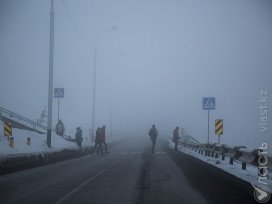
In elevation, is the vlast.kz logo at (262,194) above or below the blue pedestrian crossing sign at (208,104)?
below

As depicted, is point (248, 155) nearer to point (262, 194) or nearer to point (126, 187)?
point (126, 187)

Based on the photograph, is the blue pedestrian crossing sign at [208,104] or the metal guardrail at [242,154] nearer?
the metal guardrail at [242,154]

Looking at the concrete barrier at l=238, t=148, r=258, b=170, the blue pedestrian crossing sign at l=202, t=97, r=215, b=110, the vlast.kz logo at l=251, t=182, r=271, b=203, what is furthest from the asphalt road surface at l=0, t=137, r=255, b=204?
the blue pedestrian crossing sign at l=202, t=97, r=215, b=110

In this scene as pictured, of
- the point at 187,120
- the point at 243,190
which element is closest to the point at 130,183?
the point at 243,190

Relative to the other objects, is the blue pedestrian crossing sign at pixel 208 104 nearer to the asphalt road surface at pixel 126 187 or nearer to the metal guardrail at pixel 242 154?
the metal guardrail at pixel 242 154

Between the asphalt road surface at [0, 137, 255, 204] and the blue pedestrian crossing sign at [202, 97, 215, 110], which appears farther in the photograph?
the blue pedestrian crossing sign at [202, 97, 215, 110]

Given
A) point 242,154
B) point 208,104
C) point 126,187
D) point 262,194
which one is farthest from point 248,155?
point 208,104

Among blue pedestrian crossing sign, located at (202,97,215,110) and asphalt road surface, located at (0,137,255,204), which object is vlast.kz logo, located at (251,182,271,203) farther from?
blue pedestrian crossing sign, located at (202,97,215,110)

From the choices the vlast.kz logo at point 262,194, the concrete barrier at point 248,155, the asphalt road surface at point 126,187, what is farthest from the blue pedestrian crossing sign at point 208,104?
the vlast.kz logo at point 262,194

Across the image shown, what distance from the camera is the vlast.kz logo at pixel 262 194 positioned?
35.8ft

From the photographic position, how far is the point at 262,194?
11.4 metres

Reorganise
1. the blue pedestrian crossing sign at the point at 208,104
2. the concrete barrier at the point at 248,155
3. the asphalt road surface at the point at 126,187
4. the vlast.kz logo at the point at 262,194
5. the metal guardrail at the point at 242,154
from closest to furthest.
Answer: the vlast.kz logo at the point at 262,194 → the asphalt road surface at the point at 126,187 → the metal guardrail at the point at 242,154 → the concrete barrier at the point at 248,155 → the blue pedestrian crossing sign at the point at 208,104

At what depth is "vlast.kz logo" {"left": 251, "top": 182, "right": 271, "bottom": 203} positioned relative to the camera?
10914mm

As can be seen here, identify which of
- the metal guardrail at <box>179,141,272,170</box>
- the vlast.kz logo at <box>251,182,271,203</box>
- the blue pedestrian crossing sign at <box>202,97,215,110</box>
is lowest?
the vlast.kz logo at <box>251,182,271,203</box>
